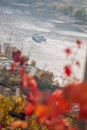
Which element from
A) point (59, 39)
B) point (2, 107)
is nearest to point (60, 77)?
point (59, 39)

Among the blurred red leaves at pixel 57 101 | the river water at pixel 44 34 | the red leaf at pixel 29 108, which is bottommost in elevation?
the river water at pixel 44 34

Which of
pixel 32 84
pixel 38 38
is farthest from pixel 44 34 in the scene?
pixel 32 84

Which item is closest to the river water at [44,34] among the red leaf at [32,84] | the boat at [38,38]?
the boat at [38,38]

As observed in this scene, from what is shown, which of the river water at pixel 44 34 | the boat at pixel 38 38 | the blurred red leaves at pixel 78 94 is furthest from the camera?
the boat at pixel 38 38

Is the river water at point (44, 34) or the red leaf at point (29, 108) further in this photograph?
the river water at point (44, 34)

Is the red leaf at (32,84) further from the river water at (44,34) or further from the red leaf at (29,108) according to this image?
the river water at (44,34)

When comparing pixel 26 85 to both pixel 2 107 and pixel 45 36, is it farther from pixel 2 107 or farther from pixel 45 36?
pixel 45 36

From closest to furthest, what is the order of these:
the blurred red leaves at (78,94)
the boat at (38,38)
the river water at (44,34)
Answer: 1. the blurred red leaves at (78,94)
2. the river water at (44,34)
3. the boat at (38,38)

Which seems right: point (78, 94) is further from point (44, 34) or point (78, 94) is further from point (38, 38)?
point (44, 34)

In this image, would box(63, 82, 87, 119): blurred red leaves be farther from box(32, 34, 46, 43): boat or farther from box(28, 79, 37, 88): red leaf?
box(32, 34, 46, 43): boat
